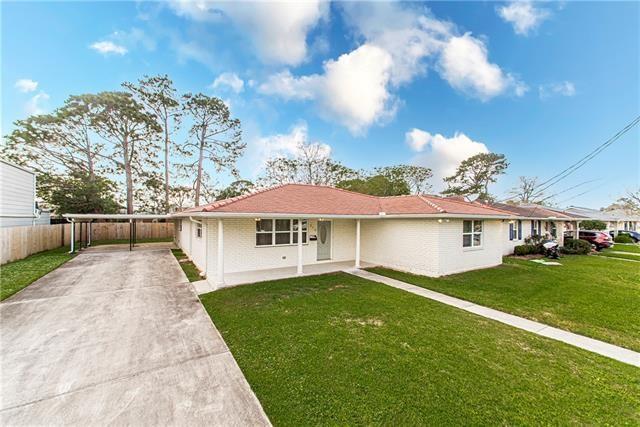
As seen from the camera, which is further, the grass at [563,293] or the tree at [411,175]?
the tree at [411,175]

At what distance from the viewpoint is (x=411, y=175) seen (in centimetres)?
3391

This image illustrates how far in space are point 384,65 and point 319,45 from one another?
146 inches

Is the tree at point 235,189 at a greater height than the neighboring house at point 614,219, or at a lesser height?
greater

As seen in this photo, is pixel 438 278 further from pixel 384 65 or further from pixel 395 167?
pixel 395 167

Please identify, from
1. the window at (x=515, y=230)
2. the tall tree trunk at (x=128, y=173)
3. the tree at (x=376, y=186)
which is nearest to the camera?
the window at (x=515, y=230)

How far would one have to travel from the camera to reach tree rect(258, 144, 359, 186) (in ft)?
92.4

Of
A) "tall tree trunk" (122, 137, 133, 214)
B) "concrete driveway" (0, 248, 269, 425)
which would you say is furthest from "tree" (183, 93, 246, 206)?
"concrete driveway" (0, 248, 269, 425)

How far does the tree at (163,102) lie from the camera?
2191cm

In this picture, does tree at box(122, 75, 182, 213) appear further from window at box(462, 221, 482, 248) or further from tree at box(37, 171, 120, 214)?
window at box(462, 221, 482, 248)

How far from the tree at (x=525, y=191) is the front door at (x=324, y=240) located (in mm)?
41107

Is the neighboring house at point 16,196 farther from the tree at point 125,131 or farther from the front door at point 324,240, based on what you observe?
the front door at point 324,240

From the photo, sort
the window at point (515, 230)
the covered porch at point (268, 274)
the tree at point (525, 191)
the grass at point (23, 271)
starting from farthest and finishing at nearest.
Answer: the tree at point (525, 191), the window at point (515, 230), the covered porch at point (268, 274), the grass at point (23, 271)

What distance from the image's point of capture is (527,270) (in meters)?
10.5

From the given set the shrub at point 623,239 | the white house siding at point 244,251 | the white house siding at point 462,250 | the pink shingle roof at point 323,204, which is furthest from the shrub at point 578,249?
the white house siding at point 244,251
